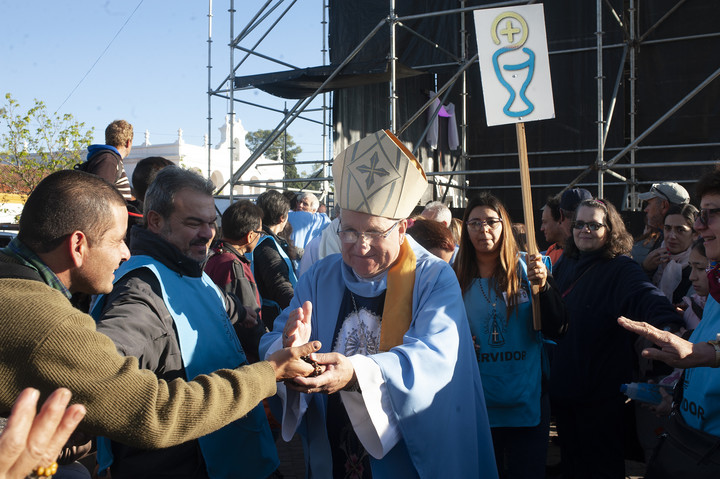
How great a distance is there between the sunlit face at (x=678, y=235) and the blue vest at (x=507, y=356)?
156cm

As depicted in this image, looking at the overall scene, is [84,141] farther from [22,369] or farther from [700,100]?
[22,369]

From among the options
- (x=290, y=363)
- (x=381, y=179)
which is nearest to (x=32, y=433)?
(x=290, y=363)

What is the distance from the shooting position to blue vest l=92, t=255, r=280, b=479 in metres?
2.22

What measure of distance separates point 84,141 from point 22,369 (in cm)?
1357

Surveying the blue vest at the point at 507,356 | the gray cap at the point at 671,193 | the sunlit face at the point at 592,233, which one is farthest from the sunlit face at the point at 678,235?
the blue vest at the point at 507,356

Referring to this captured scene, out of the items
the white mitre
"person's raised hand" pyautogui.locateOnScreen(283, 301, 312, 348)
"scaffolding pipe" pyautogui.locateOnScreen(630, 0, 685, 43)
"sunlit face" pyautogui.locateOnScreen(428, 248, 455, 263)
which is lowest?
"person's raised hand" pyautogui.locateOnScreen(283, 301, 312, 348)

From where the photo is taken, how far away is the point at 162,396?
152cm

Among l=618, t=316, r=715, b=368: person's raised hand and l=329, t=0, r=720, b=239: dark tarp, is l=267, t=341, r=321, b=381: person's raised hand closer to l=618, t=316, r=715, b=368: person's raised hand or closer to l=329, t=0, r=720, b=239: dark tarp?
l=618, t=316, r=715, b=368: person's raised hand

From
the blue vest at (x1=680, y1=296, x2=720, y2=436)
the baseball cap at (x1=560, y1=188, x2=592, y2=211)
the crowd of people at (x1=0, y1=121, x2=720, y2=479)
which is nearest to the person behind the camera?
the crowd of people at (x1=0, y1=121, x2=720, y2=479)

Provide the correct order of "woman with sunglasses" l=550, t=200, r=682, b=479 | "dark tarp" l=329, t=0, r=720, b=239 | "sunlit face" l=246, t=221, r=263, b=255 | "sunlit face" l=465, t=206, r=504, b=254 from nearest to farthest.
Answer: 1. "sunlit face" l=465, t=206, r=504, b=254
2. "woman with sunglasses" l=550, t=200, r=682, b=479
3. "sunlit face" l=246, t=221, r=263, b=255
4. "dark tarp" l=329, t=0, r=720, b=239

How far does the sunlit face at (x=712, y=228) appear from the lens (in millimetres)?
2246

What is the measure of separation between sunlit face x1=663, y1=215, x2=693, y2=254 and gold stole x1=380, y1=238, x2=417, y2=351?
254cm

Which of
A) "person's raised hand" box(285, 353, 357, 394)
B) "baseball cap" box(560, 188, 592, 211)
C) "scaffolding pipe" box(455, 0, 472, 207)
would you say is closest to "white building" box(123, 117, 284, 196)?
"scaffolding pipe" box(455, 0, 472, 207)

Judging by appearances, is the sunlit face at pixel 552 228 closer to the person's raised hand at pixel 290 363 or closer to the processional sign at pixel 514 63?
the processional sign at pixel 514 63
